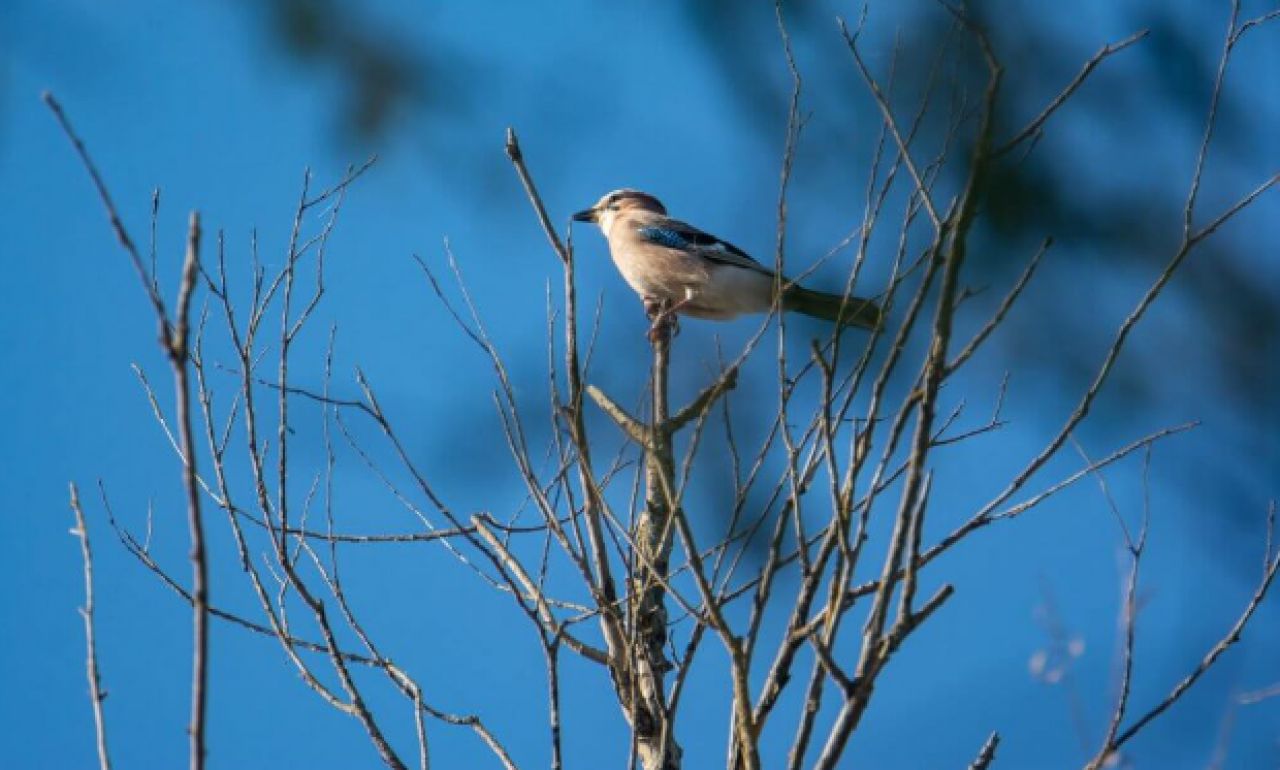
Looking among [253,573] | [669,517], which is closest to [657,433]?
[669,517]

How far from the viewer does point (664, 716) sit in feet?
8.38

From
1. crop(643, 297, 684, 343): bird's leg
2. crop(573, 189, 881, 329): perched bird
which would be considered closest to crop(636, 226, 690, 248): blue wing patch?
crop(573, 189, 881, 329): perched bird

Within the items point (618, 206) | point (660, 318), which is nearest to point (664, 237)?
point (618, 206)

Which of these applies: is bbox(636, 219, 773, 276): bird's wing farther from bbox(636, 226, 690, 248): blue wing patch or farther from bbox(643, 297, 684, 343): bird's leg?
bbox(643, 297, 684, 343): bird's leg

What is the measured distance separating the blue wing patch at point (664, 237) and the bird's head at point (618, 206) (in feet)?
1.27

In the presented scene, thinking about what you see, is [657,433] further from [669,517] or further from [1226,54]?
[1226,54]

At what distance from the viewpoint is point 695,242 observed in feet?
15.9

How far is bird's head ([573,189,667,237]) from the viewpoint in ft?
17.8

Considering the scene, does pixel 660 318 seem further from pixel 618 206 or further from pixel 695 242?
pixel 618 206

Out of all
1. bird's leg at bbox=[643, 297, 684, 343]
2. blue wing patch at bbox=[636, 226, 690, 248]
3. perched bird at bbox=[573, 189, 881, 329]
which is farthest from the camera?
blue wing patch at bbox=[636, 226, 690, 248]

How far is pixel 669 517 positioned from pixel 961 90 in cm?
96

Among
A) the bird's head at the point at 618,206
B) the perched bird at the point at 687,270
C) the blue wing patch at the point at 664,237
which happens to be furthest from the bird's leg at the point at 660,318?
the bird's head at the point at 618,206

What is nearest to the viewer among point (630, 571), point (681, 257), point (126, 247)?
point (126, 247)

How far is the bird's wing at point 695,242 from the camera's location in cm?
467
